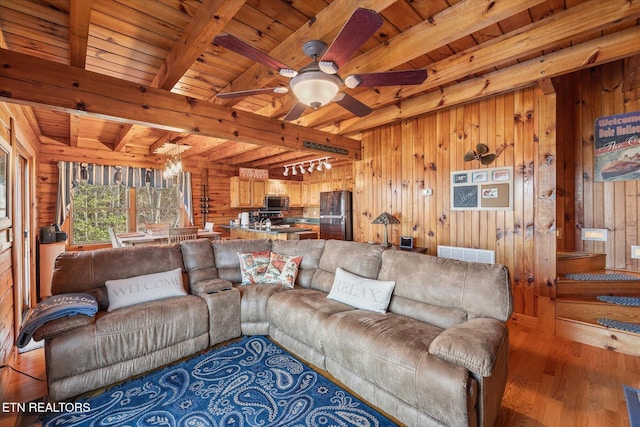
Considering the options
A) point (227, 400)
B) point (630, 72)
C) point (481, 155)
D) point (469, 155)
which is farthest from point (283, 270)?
point (630, 72)

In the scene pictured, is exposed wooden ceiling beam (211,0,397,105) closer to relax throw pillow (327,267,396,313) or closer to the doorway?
relax throw pillow (327,267,396,313)

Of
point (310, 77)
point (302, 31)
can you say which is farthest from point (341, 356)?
point (302, 31)

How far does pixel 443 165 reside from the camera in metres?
3.73

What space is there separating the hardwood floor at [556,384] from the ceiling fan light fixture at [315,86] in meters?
2.40

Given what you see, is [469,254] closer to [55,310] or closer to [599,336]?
[599,336]

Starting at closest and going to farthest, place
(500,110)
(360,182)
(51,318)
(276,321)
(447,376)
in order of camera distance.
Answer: (447,376)
(51,318)
(276,321)
(500,110)
(360,182)

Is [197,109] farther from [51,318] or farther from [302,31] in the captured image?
[51,318]

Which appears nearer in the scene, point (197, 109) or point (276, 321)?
point (276, 321)

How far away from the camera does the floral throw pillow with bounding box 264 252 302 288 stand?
3.08m

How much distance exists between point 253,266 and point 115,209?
4.18m

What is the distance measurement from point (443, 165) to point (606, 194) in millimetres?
1954

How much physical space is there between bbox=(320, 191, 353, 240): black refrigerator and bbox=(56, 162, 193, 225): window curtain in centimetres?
311

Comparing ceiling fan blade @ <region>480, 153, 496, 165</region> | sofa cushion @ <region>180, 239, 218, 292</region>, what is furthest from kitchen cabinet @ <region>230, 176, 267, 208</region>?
ceiling fan blade @ <region>480, 153, 496, 165</region>

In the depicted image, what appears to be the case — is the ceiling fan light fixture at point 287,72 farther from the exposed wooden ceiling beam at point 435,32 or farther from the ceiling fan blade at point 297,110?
the exposed wooden ceiling beam at point 435,32
